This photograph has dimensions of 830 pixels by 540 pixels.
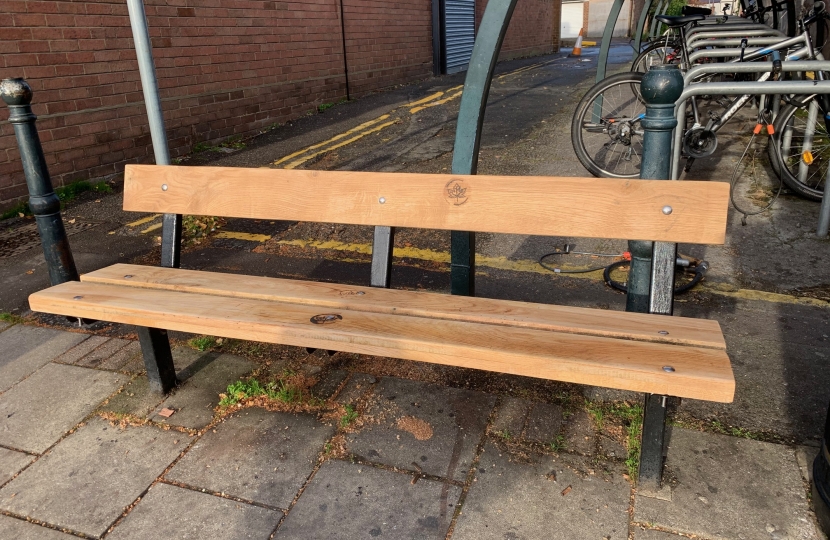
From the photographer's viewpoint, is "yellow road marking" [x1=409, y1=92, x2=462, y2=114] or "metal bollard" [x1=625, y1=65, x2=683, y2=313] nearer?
"metal bollard" [x1=625, y1=65, x2=683, y2=313]

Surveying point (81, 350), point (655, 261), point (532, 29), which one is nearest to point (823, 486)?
point (655, 261)

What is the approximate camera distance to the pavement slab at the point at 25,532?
6.59ft

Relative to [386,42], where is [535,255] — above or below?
below

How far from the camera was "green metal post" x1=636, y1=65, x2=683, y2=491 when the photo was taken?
202 centimetres

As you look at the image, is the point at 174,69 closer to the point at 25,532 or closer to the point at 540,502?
the point at 25,532

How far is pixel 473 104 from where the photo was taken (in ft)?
8.84

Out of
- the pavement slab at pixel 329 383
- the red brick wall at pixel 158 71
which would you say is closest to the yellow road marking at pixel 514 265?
the pavement slab at pixel 329 383

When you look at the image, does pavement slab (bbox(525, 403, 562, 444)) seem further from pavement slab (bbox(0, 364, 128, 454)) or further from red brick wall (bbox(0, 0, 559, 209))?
red brick wall (bbox(0, 0, 559, 209))

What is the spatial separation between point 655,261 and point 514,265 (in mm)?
1923

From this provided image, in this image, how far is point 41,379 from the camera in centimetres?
290

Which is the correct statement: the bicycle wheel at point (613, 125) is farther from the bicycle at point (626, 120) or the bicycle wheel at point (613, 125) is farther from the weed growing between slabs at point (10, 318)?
the weed growing between slabs at point (10, 318)

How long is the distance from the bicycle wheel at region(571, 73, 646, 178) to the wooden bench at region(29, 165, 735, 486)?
10.0 ft

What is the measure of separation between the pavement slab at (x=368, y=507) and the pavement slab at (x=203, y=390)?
26.2 inches

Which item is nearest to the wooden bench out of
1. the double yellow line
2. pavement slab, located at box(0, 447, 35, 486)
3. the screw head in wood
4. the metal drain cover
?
the screw head in wood
